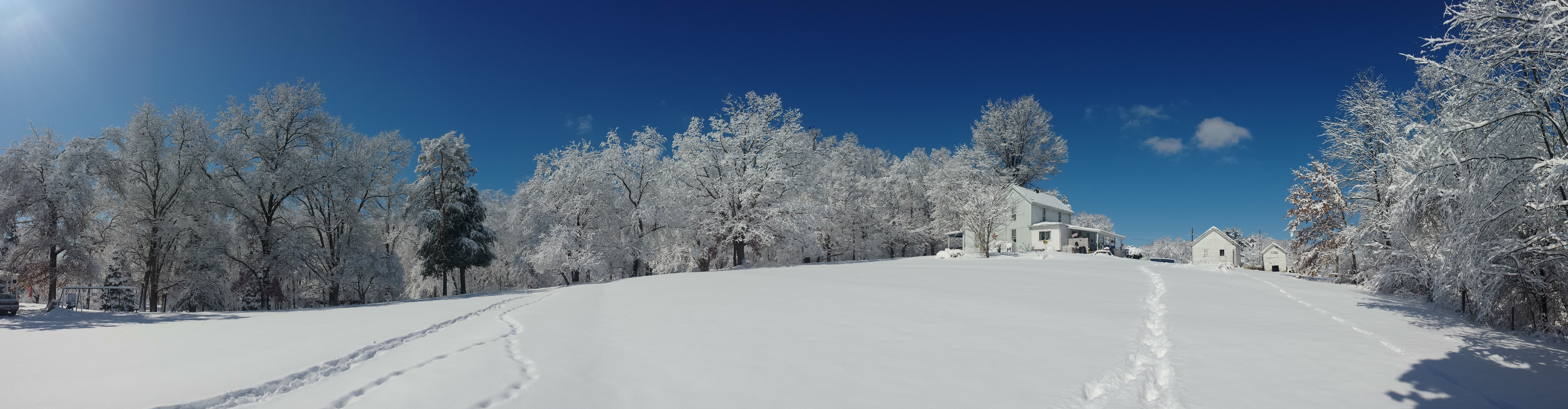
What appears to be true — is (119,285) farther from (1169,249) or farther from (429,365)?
(1169,249)

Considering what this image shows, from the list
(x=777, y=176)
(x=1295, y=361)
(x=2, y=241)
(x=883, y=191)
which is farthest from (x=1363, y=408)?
(x=883, y=191)

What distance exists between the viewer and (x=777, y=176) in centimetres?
2567

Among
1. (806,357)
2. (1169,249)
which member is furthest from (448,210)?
(1169,249)

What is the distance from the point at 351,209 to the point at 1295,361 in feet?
85.6

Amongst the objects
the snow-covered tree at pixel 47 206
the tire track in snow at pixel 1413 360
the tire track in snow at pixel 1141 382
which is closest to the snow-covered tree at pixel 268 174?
the snow-covered tree at pixel 47 206

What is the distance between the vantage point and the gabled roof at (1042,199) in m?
40.8

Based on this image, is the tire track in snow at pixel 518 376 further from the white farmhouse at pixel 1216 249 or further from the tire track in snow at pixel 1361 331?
the white farmhouse at pixel 1216 249

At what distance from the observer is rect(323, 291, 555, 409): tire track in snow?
4.84 m

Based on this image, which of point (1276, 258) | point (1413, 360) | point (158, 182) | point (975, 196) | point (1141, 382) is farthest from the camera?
point (1276, 258)

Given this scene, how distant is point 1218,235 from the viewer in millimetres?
45250

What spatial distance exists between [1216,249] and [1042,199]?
624 inches

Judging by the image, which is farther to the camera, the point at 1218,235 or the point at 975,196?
the point at 1218,235

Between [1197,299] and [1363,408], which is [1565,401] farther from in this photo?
[1197,299]

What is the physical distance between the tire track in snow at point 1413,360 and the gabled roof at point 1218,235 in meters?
40.4
